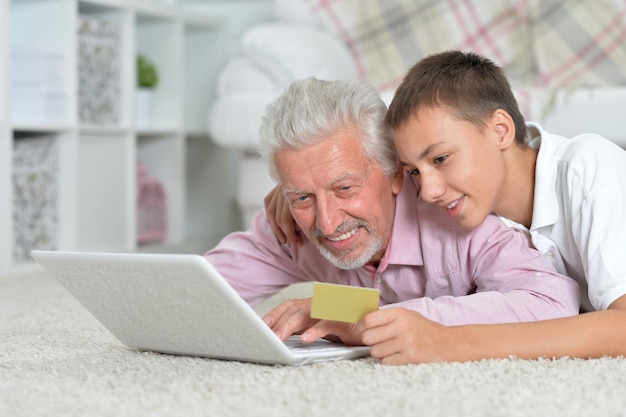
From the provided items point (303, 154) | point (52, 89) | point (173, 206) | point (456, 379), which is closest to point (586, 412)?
point (456, 379)

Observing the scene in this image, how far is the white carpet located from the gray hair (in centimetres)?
34

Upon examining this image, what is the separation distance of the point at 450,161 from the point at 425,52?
2.08 m

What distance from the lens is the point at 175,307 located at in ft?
4.18

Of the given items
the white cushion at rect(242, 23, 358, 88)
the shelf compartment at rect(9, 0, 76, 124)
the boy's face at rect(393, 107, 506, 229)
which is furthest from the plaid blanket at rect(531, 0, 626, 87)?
the boy's face at rect(393, 107, 506, 229)

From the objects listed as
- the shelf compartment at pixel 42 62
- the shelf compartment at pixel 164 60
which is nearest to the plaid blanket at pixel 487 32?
the shelf compartment at pixel 164 60

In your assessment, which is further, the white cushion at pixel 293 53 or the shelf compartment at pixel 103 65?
the shelf compartment at pixel 103 65

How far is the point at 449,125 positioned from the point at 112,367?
0.60 m

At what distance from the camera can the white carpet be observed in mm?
1079

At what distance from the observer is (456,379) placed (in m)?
1.21

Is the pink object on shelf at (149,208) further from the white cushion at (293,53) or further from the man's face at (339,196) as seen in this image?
the man's face at (339,196)

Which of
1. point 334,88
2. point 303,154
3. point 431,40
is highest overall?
point 431,40

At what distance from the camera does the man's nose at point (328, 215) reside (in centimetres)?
143

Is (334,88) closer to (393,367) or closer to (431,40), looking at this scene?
(393,367)

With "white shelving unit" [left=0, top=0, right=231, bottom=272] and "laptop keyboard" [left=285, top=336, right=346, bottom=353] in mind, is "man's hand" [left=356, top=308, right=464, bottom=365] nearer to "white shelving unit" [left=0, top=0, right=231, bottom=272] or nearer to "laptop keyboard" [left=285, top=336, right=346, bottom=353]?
"laptop keyboard" [left=285, top=336, right=346, bottom=353]
